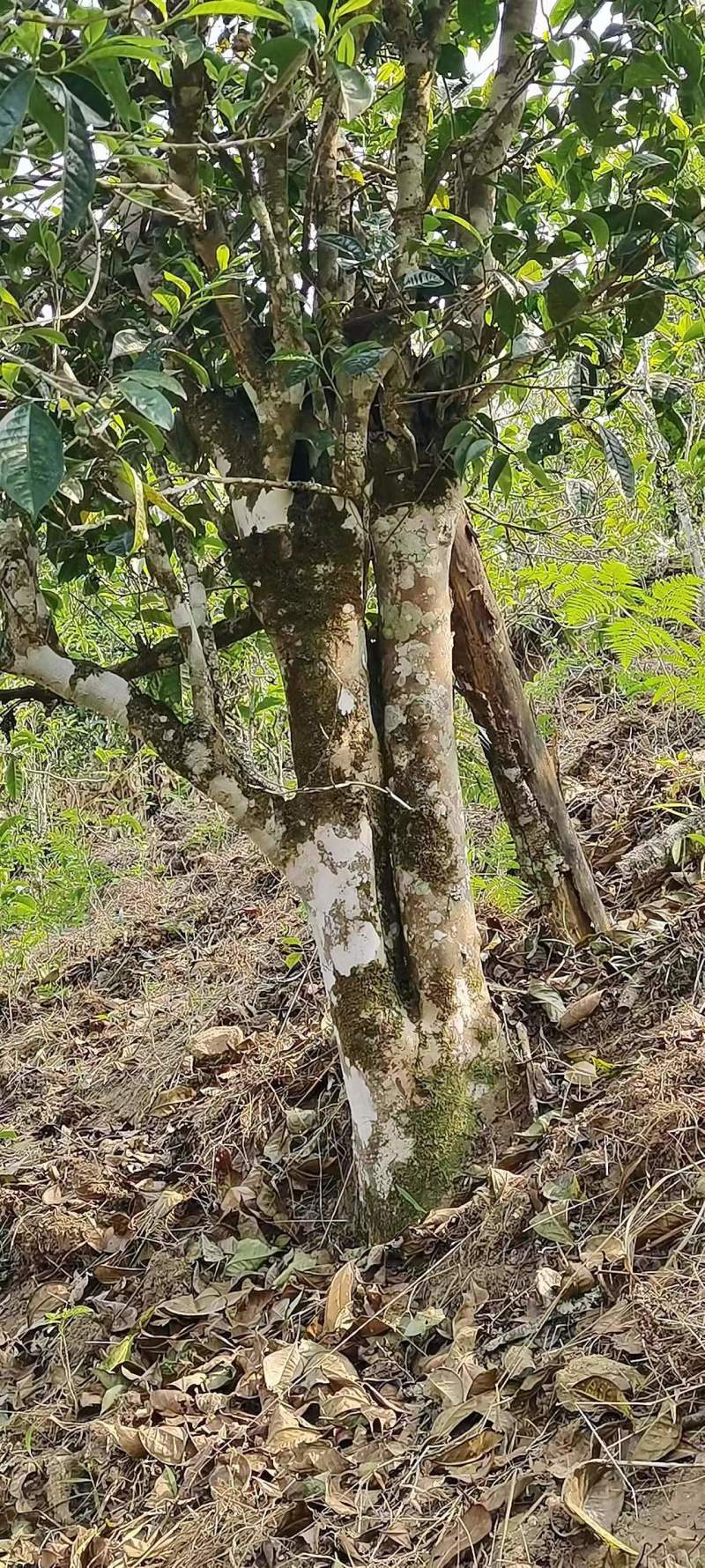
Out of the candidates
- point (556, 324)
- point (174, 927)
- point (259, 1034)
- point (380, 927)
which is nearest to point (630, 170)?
point (556, 324)

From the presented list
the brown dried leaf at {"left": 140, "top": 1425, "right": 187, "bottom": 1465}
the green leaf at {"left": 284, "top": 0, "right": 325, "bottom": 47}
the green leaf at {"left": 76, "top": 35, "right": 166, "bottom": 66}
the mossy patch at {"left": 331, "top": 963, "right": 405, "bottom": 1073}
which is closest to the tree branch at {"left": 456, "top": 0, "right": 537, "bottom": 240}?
the green leaf at {"left": 284, "top": 0, "right": 325, "bottom": 47}

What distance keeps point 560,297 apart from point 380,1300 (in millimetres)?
1874

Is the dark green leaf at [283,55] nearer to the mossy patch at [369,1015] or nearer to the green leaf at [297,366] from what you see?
the green leaf at [297,366]

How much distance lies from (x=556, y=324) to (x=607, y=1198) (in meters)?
1.60

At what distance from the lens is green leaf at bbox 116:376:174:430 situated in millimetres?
1379

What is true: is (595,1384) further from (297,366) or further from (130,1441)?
(297,366)

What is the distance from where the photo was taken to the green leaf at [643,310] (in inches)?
82.4

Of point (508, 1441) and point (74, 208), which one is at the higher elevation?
point (74, 208)

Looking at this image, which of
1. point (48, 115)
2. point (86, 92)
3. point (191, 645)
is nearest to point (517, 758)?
point (191, 645)

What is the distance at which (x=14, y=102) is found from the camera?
1109 mm

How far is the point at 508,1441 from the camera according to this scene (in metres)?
1.56

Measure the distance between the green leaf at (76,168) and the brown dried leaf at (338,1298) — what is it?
175 centimetres

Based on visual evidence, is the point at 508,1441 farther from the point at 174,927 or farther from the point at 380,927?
the point at 174,927

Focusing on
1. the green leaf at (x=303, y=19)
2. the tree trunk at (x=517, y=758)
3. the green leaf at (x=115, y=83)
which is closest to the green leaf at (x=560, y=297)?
the tree trunk at (x=517, y=758)
